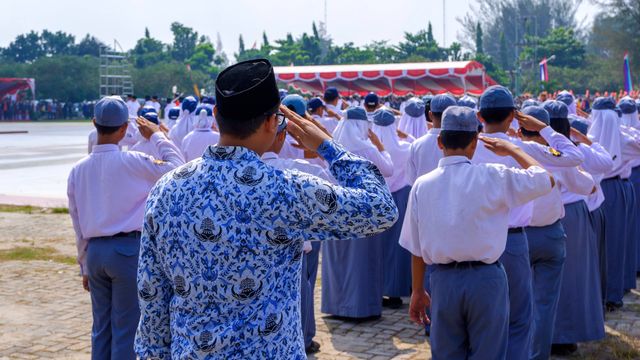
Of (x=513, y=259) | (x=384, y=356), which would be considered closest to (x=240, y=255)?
(x=513, y=259)

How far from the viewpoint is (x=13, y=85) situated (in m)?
57.5

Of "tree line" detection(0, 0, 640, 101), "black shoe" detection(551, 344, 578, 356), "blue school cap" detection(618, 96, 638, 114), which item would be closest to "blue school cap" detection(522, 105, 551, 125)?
"black shoe" detection(551, 344, 578, 356)

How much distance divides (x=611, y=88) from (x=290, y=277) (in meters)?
66.2

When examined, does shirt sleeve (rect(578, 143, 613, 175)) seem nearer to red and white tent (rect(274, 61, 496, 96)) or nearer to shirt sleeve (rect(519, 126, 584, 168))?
shirt sleeve (rect(519, 126, 584, 168))

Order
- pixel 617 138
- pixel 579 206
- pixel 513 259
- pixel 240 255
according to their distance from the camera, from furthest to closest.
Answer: pixel 617 138 < pixel 579 206 < pixel 513 259 < pixel 240 255

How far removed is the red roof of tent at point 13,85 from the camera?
5709 centimetres

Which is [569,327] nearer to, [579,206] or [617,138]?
[579,206]

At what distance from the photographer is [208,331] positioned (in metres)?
2.43

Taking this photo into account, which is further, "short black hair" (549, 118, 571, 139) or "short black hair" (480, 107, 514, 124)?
"short black hair" (549, 118, 571, 139)

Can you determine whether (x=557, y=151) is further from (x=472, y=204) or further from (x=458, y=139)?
(x=472, y=204)

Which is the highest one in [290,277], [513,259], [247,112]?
[247,112]

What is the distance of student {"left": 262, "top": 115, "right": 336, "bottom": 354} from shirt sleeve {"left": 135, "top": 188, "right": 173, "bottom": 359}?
2512 millimetres

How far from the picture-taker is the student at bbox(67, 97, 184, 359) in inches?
188

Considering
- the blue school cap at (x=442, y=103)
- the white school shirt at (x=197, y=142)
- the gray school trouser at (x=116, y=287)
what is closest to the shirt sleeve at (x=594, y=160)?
the blue school cap at (x=442, y=103)
